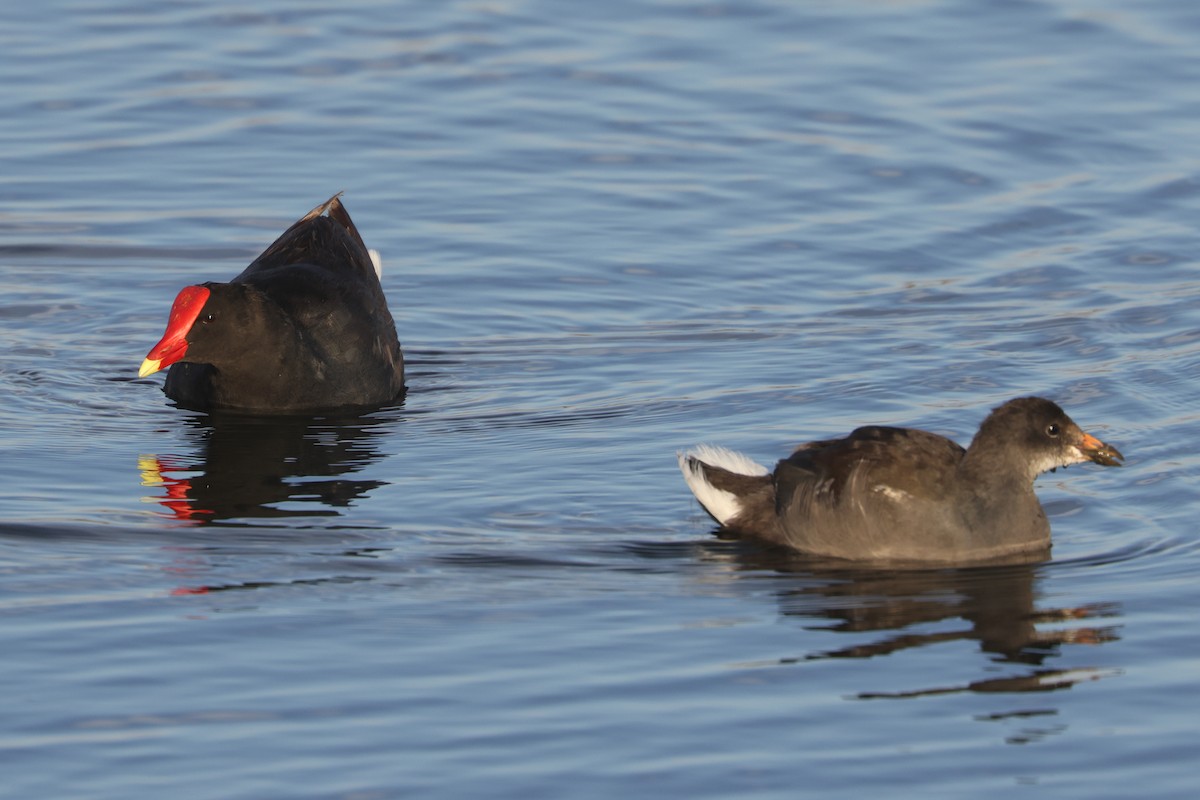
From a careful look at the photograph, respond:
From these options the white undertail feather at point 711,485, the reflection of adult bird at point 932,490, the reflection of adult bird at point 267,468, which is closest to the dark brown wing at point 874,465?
the reflection of adult bird at point 932,490

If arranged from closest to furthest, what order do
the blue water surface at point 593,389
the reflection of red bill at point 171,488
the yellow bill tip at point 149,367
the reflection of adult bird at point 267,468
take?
the blue water surface at point 593,389, the reflection of red bill at point 171,488, the reflection of adult bird at point 267,468, the yellow bill tip at point 149,367

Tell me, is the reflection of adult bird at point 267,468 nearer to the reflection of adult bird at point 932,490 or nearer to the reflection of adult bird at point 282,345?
the reflection of adult bird at point 282,345

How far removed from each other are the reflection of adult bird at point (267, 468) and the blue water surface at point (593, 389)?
4 centimetres

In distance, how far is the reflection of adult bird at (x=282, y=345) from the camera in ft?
38.5

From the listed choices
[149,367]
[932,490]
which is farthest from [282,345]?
[932,490]

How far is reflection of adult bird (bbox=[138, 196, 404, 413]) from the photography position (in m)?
11.8

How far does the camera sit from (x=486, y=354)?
42.3 ft

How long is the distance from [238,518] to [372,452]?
1286 mm

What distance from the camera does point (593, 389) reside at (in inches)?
476

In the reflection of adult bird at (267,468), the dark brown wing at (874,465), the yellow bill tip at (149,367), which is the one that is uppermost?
the yellow bill tip at (149,367)

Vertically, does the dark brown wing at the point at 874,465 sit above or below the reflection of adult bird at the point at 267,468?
above

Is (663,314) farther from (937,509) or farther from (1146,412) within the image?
(937,509)

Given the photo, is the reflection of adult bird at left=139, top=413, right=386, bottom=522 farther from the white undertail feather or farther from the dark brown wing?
the dark brown wing

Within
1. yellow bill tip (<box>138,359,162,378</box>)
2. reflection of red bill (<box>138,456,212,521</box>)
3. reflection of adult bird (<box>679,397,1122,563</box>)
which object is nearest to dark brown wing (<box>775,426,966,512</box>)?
reflection of adult bird (<box>679,397,1122,563</box>)
